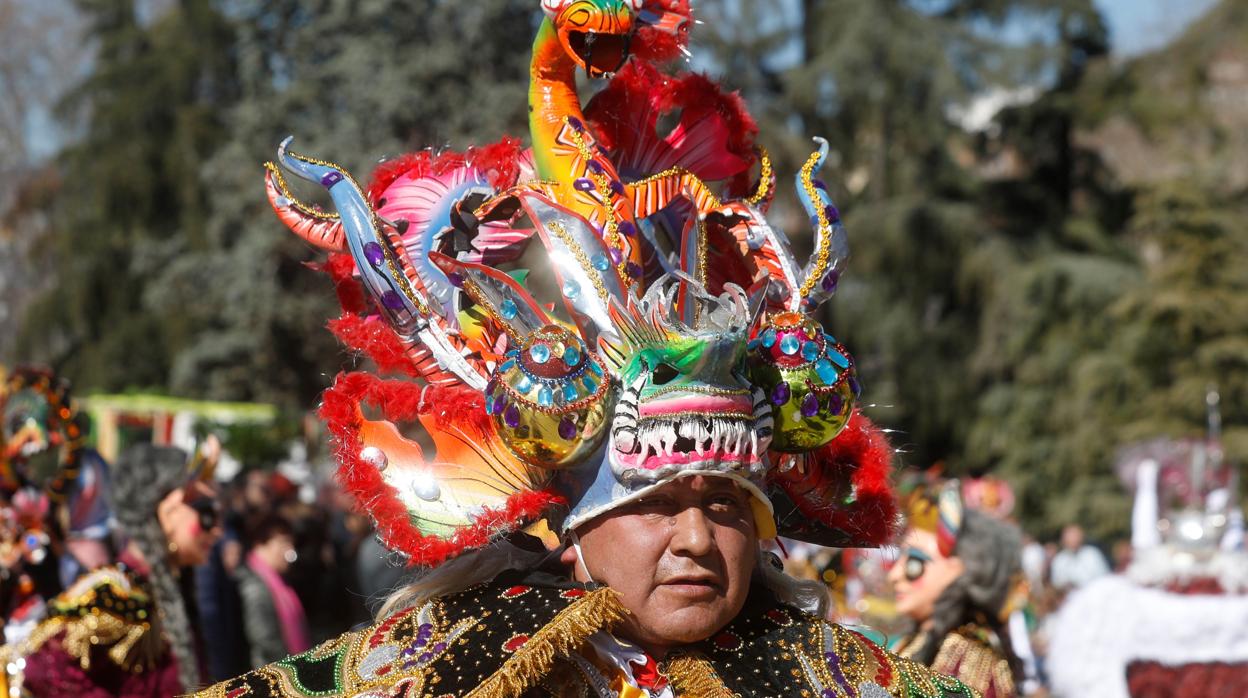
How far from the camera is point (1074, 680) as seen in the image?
591 centimetres

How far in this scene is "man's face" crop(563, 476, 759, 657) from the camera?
283cm

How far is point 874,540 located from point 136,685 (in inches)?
102

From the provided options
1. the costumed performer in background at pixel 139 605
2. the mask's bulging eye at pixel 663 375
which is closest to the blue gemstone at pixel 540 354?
the mask's bulging eye at pixel 663 375

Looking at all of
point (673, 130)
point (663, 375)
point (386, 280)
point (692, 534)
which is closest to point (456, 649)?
point (692, 534)

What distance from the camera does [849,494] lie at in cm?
324

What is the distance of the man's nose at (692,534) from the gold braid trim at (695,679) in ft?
0.81

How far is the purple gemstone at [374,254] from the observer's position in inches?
120

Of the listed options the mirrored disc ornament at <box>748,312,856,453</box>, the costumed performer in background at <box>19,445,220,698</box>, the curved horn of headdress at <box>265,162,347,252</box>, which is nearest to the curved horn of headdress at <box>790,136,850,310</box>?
the mirrored disc ornament at <box>748,312,856,453</box>

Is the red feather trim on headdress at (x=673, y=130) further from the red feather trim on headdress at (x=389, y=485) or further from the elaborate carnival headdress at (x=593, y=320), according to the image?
the red feather trim on headdress at (x=389, y=485)

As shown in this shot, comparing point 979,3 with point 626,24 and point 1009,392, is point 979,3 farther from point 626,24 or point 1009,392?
point 626,24

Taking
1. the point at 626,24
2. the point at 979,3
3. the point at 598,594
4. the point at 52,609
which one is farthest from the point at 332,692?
the point at 979,3

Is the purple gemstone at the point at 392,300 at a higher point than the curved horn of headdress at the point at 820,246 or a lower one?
lower

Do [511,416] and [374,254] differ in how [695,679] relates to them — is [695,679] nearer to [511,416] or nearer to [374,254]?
[511,416]

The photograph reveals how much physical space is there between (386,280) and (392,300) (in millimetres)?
44
